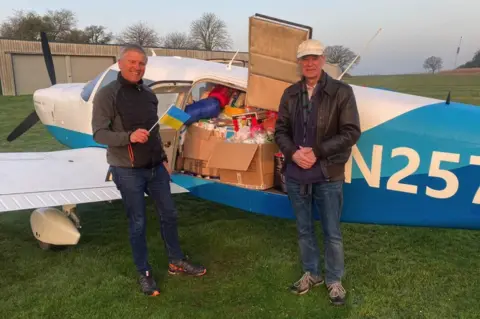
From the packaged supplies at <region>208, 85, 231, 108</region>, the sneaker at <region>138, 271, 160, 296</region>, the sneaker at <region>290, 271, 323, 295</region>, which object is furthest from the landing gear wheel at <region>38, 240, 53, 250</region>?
the sneaker at <region>290, 271, 323, 295</region>

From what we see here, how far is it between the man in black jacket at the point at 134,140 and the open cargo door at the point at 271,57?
35.9 inches

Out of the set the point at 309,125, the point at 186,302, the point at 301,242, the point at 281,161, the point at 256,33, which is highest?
the point at 256,33

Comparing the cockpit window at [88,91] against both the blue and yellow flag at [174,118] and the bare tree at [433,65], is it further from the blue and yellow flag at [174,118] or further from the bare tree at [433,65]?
the bare tree at [433,65]

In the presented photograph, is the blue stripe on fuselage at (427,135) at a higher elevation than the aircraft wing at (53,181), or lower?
higher

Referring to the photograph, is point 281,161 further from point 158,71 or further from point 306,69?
point 158,71

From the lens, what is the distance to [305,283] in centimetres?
338

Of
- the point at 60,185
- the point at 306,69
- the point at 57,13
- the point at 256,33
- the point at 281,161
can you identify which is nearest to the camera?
the point at 306,69

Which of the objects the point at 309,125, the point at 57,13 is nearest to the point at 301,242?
the point at 309,125

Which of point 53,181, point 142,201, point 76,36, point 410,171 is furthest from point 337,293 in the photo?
point 76,36

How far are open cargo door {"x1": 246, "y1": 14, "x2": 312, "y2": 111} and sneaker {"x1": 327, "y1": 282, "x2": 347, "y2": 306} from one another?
155 cm

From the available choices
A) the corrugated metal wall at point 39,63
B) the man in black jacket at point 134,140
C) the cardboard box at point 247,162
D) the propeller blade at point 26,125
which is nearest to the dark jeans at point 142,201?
the man in black jacket at point 134,140

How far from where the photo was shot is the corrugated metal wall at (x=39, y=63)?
2895cm

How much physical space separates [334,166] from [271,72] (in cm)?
107

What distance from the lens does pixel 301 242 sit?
3.32 metres
